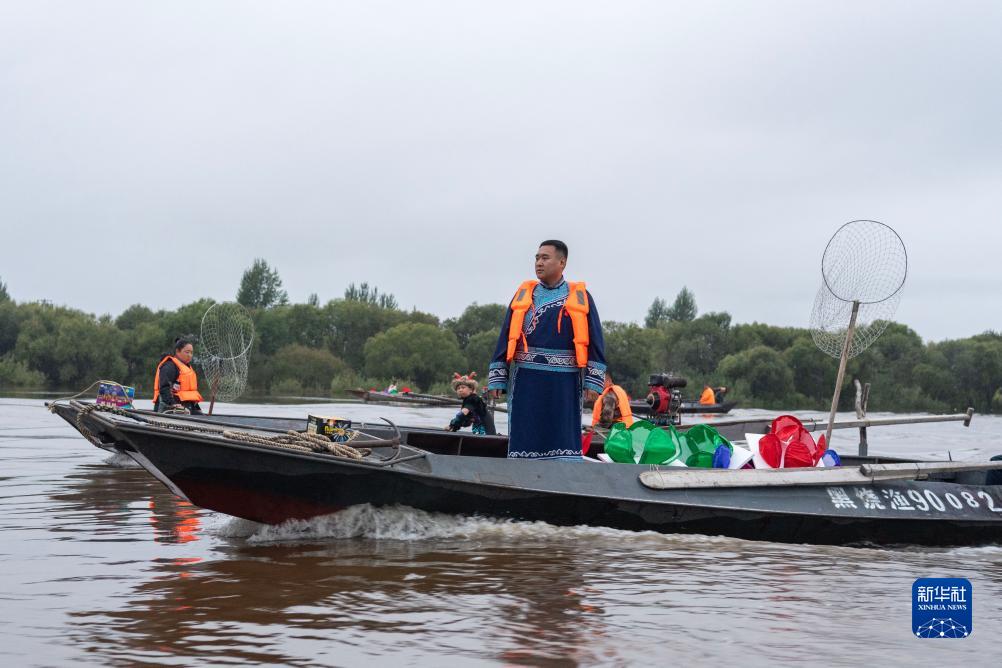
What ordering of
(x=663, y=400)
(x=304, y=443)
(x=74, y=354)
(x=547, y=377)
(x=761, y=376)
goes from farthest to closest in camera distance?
(x=74, y=354)
(x=761, y=376)
(x=663, y=400)
(x=547, y=377)
(x=304, y=443)

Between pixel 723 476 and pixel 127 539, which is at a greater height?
pixel 723 476

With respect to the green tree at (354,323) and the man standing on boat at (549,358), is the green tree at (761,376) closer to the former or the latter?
the green tree at (354,323)

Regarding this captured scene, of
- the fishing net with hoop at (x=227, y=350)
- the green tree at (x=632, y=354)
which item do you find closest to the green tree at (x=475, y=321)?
the green tree at (x=632, y=354)

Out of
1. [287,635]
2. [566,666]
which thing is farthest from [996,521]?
[287,635]

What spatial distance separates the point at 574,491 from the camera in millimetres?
6844

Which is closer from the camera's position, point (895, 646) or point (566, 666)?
point (566, 666)

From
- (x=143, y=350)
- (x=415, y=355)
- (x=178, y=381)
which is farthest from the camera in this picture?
(x=415, y=355)

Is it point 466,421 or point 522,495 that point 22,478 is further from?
point 522,495

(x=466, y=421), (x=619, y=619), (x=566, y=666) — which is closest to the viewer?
(x=566, y=666)

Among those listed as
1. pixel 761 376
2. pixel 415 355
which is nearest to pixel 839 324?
pixel 761 376

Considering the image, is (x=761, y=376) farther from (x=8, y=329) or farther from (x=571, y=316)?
(x=571, y=316)

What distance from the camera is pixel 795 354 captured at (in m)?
53.0

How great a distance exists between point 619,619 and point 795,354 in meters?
50.3

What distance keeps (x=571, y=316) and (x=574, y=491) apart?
1.18m
